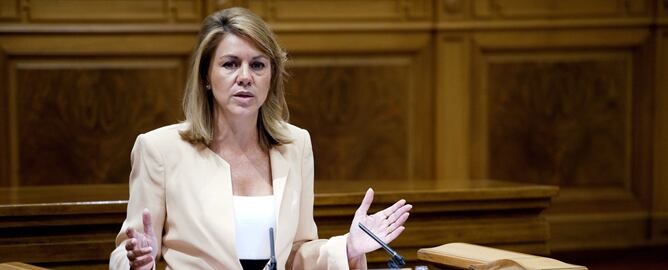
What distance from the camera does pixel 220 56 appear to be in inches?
95.4

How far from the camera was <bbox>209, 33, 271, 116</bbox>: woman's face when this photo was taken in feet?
7.88

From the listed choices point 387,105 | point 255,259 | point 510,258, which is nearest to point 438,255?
point 510,258

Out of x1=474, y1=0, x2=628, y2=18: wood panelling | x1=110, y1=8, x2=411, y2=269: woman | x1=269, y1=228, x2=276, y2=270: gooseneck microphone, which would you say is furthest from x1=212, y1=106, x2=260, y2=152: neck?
x1=474, y1=0, x2=628, y2=18: wood panelling

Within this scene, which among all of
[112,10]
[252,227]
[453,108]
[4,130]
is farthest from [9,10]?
[252,227]

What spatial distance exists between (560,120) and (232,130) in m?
3.29

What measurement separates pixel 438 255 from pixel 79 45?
2.97m

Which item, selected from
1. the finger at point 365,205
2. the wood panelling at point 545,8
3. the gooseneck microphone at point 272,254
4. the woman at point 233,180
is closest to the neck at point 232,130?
the woman at point 233,180

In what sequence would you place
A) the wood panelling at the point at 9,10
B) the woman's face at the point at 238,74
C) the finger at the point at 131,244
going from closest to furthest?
the finger at the point at 131,244 → the woman's face at the point at 238,74 → the wood panelling at the point at 9,10

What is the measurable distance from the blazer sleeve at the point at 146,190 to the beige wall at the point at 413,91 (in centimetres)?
268

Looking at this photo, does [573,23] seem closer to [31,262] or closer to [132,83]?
[132,83]

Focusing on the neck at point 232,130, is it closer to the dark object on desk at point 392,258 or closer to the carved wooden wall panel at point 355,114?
the dark object on desk at point 392,258

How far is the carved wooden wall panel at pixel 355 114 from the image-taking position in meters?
5.19

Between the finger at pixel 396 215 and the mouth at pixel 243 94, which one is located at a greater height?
the mouth at pixel 243 94

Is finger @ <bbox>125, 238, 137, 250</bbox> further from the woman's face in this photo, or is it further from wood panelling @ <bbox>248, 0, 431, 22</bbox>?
wood panelling @ <bbox>248, 0, 431, 22</bbox>
